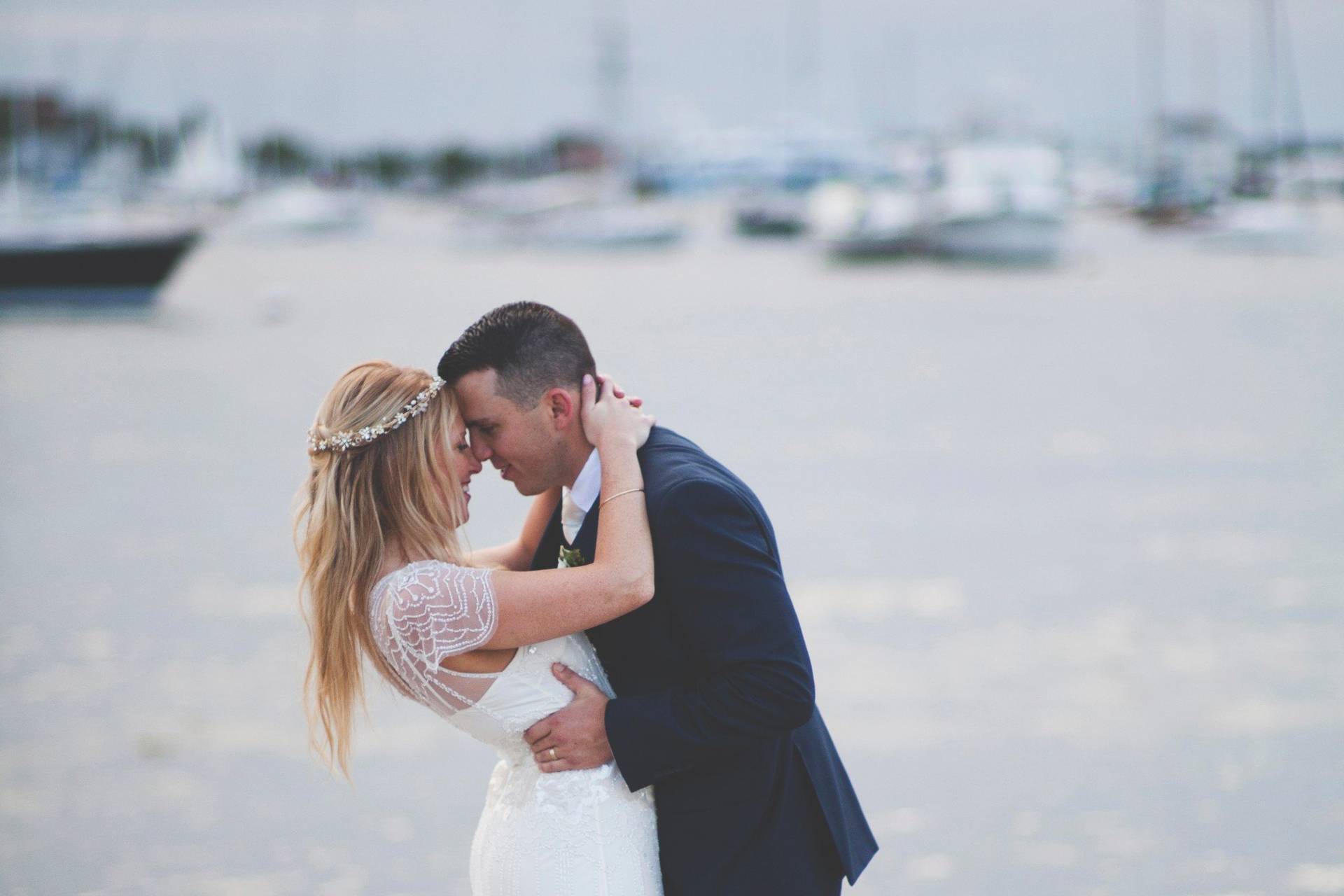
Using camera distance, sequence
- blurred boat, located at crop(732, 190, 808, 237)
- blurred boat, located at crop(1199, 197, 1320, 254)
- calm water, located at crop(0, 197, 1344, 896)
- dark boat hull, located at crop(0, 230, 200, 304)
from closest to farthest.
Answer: calm water, located at crop(0, 197, 1344, 896)
dark boat hull, located at crop(0, 230, 200, 304)
blurred boat, located at crop(1199, 197, 1320, 254)
blurred boat, located at crop(732, 190, 808, 237)

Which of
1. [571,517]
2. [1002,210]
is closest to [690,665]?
[571,517]

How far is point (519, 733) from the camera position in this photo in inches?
103

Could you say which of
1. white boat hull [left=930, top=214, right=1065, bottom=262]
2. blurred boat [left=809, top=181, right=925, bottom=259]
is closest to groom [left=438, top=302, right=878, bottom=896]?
white boat hull [left=930, top=214, right=1065, bottom=262]

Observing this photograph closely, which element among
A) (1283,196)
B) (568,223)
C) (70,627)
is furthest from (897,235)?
(70,627)

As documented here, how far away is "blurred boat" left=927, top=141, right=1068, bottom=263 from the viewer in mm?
42219

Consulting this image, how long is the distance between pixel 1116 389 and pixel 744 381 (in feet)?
14.6

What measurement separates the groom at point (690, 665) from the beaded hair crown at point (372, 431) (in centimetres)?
11

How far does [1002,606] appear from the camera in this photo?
768cm

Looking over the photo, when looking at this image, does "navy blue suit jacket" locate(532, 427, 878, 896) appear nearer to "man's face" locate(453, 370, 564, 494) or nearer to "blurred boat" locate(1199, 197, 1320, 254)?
"man's face" locate(453, 370, 564, 494)

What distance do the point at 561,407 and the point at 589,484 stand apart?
163 mm

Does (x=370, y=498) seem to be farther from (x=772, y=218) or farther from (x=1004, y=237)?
(x=772, y=218)

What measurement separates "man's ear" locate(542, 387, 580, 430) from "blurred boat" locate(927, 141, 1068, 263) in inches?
1620

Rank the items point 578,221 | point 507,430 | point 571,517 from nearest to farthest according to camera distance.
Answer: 1. point 507,430
2. point 571,517
3. point 578,221

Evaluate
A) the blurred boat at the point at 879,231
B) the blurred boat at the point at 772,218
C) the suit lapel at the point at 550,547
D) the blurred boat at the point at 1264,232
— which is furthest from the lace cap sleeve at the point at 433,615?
the blurred boat at the point at 772,218
